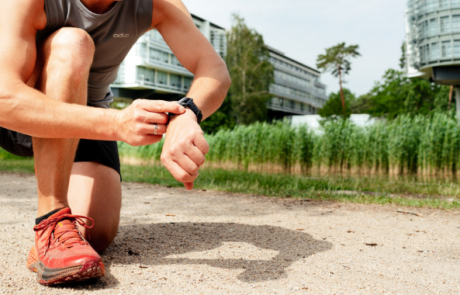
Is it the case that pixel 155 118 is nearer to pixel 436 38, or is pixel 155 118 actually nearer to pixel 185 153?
pixel 185 153

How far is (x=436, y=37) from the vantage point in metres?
19.0

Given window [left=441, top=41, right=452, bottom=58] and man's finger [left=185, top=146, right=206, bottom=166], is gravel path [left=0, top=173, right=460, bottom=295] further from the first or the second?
window [left=441, top=41, right=452, bottom=58]

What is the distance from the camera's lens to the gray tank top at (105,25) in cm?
147

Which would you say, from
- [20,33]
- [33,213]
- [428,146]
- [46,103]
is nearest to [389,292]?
[46,103]

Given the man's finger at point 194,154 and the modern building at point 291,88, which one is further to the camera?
the modern building at point 291,88

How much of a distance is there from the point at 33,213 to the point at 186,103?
1834mm

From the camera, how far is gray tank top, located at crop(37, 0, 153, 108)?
1466 millimetres

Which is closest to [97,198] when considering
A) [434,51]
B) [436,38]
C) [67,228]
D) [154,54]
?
[67,228]

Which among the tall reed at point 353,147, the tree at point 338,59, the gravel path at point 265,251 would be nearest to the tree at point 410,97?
the tree at point 338,59

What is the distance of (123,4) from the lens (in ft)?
5.29

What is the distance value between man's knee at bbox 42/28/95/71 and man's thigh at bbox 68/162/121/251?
59 cm

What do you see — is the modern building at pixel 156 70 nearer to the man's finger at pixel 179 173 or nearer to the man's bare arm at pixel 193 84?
the man's bare arm at pixel 193 84

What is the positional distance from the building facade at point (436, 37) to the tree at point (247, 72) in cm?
A: 1163

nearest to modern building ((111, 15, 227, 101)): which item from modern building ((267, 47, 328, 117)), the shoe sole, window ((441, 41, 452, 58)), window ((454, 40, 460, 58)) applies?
modern building ((267, 47, 328, 117))
